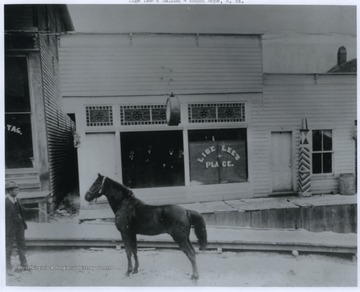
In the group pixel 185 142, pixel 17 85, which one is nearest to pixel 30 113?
pixel 17 85

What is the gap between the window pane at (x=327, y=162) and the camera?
21.1ft

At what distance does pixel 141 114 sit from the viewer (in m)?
5.82

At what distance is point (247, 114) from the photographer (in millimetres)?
6051

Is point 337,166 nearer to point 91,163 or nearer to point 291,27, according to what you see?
point 291,27

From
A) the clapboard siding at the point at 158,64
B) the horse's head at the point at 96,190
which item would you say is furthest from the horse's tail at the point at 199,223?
the clapboard siding at the point at 158,64

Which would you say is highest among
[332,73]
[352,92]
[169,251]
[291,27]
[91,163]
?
[291,27]

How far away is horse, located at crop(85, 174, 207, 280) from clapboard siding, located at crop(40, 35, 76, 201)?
2241mm

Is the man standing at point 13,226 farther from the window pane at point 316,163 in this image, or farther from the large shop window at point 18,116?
the window pane at point 316,163

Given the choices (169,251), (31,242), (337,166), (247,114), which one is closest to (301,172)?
(337,166)

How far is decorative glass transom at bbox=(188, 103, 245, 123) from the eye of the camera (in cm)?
591

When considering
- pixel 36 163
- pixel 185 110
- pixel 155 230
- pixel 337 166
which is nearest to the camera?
pixel 155 230

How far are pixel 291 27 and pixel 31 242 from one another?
18.1ft

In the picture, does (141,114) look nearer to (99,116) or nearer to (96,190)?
(99,116)

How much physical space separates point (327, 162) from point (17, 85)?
20.6ft
